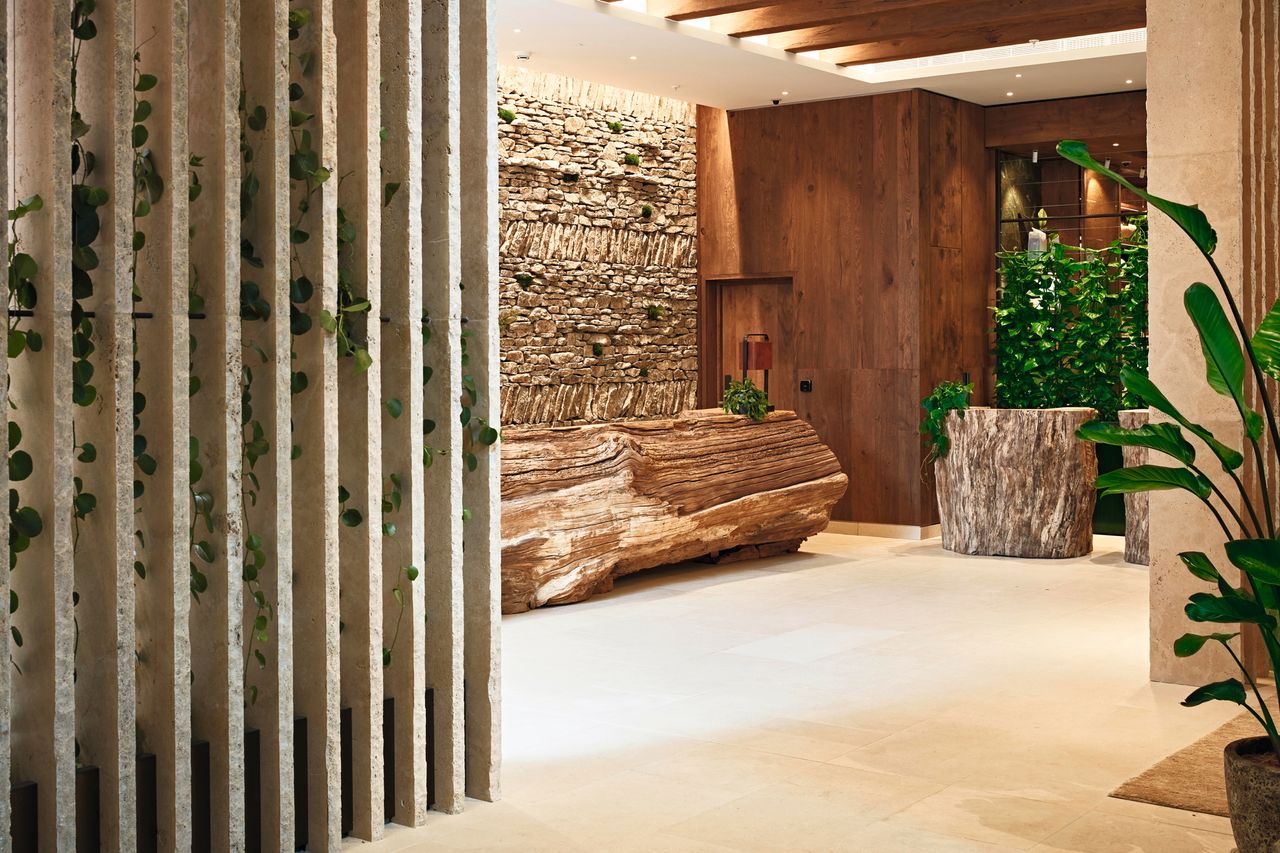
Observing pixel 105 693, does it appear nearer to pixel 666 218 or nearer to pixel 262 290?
pixel 262 290

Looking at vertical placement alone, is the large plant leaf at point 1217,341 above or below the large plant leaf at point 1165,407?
above

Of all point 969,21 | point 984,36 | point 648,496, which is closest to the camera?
point 648,496

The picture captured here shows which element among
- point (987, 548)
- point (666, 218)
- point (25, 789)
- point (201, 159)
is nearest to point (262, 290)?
point (201, 159)

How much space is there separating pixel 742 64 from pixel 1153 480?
6.39 m

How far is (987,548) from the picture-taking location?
30.7ft

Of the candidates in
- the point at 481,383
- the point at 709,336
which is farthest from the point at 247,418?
the point at 709,336

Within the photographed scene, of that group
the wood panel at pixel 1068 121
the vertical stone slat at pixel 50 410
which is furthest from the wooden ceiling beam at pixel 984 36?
the vertical stone slat at pixel 50 410

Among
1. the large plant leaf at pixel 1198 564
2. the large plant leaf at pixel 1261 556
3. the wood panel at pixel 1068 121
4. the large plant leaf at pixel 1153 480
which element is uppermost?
the wood panel at pixel 1068 121

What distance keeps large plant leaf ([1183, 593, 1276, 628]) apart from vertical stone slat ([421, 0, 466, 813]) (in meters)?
1.96

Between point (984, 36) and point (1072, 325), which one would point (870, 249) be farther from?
point (984, 36)

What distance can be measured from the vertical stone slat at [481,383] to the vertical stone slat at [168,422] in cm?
97

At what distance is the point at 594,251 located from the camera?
→ 1023 centimetres

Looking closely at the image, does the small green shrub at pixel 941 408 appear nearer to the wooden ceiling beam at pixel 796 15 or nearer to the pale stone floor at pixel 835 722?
the pale stone floor at pixel 835 722

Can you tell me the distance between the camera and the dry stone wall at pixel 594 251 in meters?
9.57
